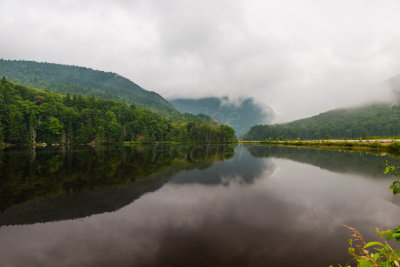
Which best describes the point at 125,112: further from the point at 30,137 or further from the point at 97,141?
the point at 30,137

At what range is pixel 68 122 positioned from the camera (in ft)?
336

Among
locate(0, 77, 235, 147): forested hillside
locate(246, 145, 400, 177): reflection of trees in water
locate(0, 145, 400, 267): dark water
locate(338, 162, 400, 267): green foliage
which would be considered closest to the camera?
locate(338, 162, 400, 267): green foliage

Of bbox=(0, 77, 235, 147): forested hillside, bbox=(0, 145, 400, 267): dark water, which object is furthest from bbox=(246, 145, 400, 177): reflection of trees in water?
bbox=(0, 77, 235, 147): forested hillside

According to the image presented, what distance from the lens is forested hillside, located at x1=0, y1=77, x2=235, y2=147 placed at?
7681cm

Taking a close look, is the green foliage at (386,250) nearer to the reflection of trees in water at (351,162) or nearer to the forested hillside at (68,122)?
the reflection of trees in water at (351,162)

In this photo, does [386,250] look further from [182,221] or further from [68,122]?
[68,122]

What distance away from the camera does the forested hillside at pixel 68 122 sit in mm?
76812

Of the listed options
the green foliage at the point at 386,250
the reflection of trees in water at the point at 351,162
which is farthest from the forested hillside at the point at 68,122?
the green foliage at the point at 386,250

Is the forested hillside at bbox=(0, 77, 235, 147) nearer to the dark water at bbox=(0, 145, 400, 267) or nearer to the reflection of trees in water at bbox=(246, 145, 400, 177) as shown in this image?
the dark water at bbox=(0, 145, 400, 267)

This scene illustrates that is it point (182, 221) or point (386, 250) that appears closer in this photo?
point (386, 250)

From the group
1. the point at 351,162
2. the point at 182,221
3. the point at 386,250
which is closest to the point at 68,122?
the point at 182,221

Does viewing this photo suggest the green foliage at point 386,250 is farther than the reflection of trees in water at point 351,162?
No

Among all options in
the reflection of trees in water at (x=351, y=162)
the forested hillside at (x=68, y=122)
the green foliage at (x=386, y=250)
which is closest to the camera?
the green foliage at (x=386, y=250)

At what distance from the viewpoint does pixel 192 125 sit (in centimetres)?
17950
